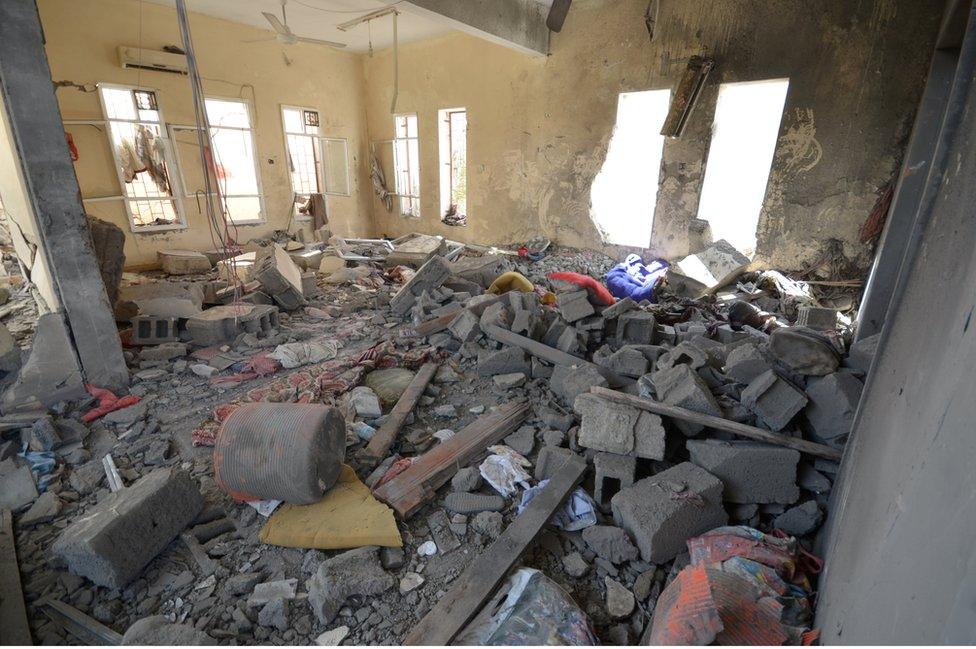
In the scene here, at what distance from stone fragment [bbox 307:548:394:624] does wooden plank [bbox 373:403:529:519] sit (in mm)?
384

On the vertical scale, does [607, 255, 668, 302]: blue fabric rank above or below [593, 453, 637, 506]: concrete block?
above

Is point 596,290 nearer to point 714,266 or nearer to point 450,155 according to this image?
point 714,266

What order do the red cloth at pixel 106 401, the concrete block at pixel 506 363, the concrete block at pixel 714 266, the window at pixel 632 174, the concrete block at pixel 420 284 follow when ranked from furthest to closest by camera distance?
1. the window at pixel 632 174
2. the concrete block at pixel 714 266
3. the concrete block at pixel 420 284
4. the concrete block at pixel 506 363
5. the red cloth at pixel 106 401

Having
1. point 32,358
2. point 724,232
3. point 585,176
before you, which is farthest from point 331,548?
point 585,176

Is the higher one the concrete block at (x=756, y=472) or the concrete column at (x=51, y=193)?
the concrete column at (x=51, y=193)

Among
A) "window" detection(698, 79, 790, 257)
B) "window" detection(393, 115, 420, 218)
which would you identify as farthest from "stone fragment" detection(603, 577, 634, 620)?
"window" detection(393, 115, 420, 218)

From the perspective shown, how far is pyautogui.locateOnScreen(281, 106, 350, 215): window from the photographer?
11039 mm

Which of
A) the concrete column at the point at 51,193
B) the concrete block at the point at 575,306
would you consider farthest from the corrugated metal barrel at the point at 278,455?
the concrete block at the point at 575,306

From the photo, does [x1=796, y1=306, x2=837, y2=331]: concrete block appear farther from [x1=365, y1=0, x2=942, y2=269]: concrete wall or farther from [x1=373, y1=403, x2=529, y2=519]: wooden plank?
[x1=373, y1=403, x2=529, y2=519]: wooden plank

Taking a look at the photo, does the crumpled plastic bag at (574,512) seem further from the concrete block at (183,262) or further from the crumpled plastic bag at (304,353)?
the concrete block at (183,262)

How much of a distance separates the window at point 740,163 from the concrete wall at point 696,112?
0.76 ft

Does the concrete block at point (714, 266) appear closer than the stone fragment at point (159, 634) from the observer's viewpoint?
No

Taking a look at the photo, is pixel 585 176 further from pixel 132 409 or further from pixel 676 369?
pixel 132 409

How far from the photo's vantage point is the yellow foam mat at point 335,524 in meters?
2.64
